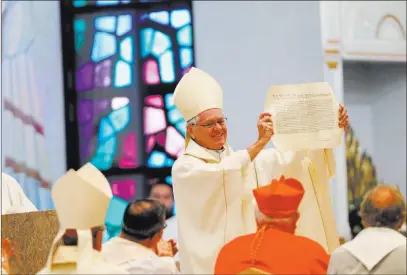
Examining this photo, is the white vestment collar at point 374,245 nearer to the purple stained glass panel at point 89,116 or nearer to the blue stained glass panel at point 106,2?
the purple stained glass panel at point 89,116

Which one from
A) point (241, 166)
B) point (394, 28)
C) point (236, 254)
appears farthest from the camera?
point (394, 28)

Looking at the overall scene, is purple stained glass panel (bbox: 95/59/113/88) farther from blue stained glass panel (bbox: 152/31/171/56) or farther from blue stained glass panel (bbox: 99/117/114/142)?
blue stained glass panel (bbox: 152/31/171/56)

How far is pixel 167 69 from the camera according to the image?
973 centimetres

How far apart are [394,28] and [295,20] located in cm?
176

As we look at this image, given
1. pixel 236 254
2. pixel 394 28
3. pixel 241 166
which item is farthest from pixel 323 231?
pixel 394 28

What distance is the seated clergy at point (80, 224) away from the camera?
12.0ft

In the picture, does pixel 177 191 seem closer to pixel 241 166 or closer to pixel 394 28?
pixel 241 166

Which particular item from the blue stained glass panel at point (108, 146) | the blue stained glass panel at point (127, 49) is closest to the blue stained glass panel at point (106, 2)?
the blue stained glass panel at point (127, 49)

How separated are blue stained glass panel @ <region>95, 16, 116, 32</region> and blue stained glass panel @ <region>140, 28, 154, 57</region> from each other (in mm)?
352

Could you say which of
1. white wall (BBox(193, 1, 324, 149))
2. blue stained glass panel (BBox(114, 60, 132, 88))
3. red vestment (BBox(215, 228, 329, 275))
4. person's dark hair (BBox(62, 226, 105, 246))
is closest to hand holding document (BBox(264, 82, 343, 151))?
red vestment (BBox(215, 228, 329, 275))

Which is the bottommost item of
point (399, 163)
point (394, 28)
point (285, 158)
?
point (399, 163)

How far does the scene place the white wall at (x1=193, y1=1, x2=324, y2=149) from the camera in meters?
9.33

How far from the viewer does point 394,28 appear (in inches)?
418

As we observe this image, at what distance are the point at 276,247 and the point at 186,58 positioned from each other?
606 cm
